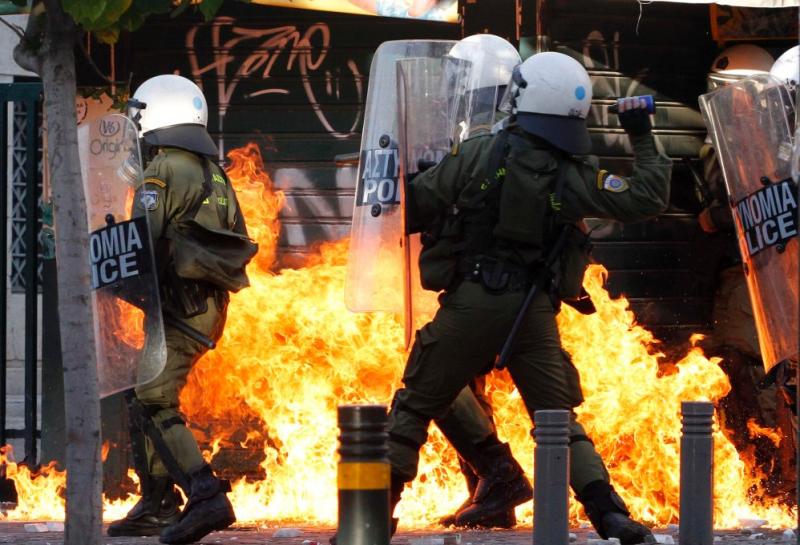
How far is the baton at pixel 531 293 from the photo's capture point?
6918 millimetres

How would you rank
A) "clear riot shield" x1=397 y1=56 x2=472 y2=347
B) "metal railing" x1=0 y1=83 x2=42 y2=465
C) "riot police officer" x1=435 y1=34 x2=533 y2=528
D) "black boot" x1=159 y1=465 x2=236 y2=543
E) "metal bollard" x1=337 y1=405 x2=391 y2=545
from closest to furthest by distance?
"metal bollard" x1=337 y1=405 x2=391 y2=545
"black boot" x1=159 y1=465 x2=236 y2=543
"clear riot shield" x1=397 y1=56 x2=472 y2=347
"riot police officer" x1=435 y1=34 x2=533 y2=528
"metal railing" x1=0 y1=83 x2=42 y2=465

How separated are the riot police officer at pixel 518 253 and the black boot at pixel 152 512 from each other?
158 centimetres

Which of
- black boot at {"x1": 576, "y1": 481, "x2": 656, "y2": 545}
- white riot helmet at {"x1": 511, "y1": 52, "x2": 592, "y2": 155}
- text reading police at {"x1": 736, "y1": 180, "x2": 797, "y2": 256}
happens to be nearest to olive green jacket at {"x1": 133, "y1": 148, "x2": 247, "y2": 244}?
white riot helmet at {"x1": 511, "y1": 52, "x2": 592, "y2": 155}

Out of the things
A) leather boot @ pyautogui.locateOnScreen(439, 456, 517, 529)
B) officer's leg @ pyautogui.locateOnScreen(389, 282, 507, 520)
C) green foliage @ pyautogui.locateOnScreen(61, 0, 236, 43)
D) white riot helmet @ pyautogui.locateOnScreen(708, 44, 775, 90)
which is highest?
white riot helmet @ pyautogui.locateOnScreen(708, 44, 775, 90)

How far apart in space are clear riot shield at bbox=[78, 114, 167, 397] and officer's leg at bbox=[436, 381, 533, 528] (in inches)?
60.8

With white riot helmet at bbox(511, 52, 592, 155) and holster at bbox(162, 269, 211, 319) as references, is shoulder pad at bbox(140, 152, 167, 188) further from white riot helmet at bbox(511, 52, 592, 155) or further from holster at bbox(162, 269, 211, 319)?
white riot helmet at bbox(511, 52, 592, 155)

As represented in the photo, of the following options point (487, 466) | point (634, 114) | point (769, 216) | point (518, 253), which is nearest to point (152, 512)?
point (487, 466)

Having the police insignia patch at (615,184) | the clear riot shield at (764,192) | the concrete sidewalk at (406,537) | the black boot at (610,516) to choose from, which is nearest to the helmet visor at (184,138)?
the concrete sidewalk at (406,537)

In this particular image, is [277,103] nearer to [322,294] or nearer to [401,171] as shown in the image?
[322,294]

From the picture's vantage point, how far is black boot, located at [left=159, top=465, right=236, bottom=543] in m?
7.39

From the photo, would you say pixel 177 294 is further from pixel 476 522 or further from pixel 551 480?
pixel 551 480

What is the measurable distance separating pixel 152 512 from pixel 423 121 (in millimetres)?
2272

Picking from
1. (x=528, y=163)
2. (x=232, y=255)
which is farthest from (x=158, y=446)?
(x=528, y=163)

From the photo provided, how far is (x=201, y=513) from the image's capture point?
7.40m
